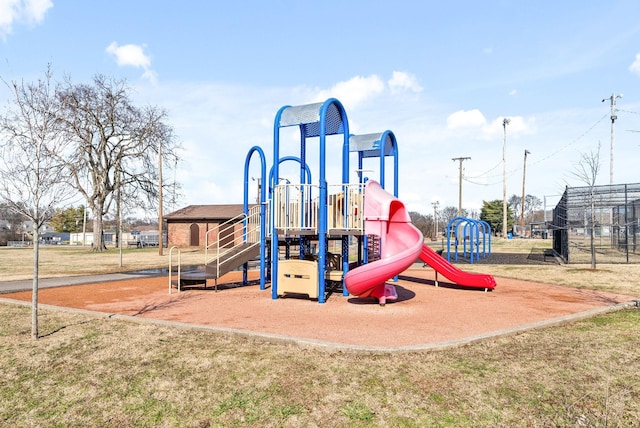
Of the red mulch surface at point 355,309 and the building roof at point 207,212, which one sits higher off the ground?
the building roof at point 207,212

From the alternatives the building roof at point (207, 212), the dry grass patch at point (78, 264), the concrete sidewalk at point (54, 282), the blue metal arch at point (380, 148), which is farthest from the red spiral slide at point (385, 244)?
the building roof at point (207, 212)

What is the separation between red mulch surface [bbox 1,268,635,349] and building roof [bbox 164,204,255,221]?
29443mm

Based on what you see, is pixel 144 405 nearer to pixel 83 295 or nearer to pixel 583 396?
pixel 583 396

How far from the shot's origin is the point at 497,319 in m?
8.67

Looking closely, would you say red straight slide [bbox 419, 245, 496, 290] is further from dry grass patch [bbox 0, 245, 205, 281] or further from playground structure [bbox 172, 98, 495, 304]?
dry grass patch [bbox 0, 245, 205, 281]

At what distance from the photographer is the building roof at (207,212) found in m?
43.6

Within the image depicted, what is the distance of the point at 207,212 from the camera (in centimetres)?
4566

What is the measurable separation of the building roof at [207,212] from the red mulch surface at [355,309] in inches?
1159

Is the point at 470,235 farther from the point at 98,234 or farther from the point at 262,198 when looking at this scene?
the point at 98,234

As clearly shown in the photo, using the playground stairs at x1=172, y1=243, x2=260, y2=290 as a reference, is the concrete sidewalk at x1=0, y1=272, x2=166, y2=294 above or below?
below

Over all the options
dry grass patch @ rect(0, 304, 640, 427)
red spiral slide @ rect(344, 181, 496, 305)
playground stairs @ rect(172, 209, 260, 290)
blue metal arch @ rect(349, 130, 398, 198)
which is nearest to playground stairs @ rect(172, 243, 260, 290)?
playground stairs @ rect(172, 209, 260, 290)

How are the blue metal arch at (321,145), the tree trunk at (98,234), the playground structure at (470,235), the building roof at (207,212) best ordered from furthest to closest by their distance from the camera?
1. the building roof at (207,212)
2. the tree trunk at (98,234)
3. the playground structure at (470,235)
4. the blue metal arch at (321,145)

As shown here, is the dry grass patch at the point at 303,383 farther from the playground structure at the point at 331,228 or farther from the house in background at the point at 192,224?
the house in background at the point at 192,224

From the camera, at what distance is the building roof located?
143 ft
